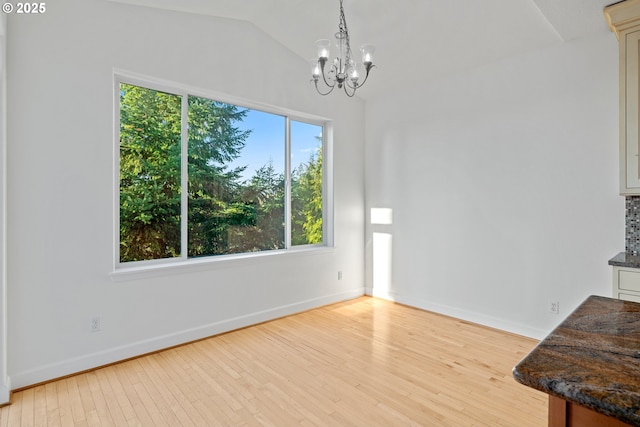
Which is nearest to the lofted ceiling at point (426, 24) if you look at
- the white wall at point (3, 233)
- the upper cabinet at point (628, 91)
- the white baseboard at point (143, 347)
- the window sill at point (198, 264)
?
the upper cabinet at point (628, 91)

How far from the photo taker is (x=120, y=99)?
296 centimetres

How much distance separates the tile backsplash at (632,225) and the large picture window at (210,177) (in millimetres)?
3018

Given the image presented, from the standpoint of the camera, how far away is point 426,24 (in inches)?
127

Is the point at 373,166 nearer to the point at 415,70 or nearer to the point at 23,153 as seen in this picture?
the point at 415,70

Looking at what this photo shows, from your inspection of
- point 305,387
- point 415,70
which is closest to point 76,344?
point 305,387

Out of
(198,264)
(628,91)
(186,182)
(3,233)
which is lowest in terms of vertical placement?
(198,264)

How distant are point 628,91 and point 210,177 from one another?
11.5 ft

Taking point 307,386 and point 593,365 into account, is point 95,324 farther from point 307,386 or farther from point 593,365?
point 593,365

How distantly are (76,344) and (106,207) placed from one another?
1.06 m

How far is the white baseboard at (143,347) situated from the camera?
246 centimetres

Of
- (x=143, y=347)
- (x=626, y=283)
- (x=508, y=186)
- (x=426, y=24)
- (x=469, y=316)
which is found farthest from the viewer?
(x=469, y=316)

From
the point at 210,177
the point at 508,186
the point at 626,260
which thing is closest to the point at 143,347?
the point at 210,177

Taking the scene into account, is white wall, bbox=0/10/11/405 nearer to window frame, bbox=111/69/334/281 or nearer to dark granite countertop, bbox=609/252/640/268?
window frame, bbox=111/69/334/281

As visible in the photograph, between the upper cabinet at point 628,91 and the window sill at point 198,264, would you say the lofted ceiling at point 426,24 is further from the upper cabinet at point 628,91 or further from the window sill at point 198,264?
the window sill at point 198,264
